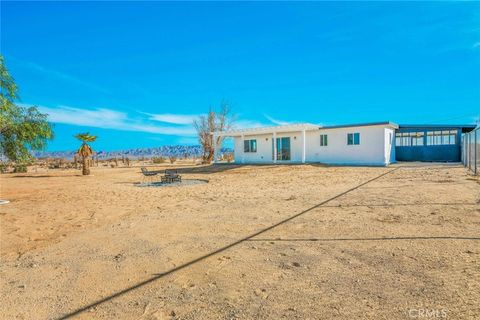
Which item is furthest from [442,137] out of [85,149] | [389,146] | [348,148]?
[85,149]

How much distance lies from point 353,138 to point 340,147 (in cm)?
113

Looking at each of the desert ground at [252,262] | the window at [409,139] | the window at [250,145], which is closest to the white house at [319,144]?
the window at [250,145]

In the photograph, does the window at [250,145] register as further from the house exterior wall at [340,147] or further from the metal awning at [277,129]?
the metal awning at [277,129]

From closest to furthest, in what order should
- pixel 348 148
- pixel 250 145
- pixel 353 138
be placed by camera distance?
pixel 353 138, pixel 348 148, pixel 250 145

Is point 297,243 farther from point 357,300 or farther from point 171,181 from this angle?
point 171,181

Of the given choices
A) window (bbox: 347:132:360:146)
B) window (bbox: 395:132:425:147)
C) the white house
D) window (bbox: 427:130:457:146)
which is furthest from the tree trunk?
window (bbox: 427:130:457:146)

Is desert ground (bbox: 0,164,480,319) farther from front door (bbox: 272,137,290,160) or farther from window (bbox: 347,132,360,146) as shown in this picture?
front door (bbox: 272,137,290,160)

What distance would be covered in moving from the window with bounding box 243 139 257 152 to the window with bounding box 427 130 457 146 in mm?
14246

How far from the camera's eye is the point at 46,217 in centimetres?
735

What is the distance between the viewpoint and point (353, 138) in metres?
21.9

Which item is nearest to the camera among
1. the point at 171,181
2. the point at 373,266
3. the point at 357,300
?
the point at 357,300

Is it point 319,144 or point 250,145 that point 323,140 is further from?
point 250,145

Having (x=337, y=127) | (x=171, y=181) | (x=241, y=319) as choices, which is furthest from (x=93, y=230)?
(x=337, y=127)

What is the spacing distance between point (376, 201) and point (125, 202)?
701 cm
